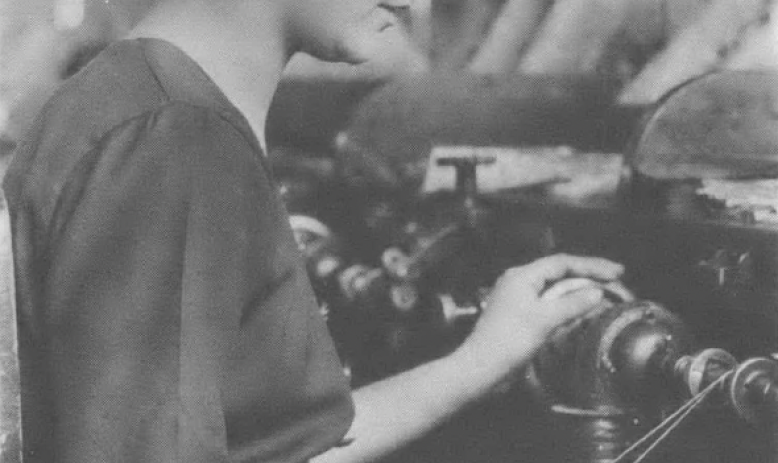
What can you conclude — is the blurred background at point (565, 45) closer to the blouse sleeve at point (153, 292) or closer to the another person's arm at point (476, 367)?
the another person's arm at point (476, 367)

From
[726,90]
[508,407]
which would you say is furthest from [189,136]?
[726,90]

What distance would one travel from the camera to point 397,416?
3.13 feet

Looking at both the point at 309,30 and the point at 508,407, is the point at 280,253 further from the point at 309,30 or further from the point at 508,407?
the point at 508,407

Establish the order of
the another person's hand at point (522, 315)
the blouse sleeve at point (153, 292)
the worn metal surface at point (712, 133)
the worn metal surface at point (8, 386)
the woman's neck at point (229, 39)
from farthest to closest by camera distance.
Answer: the worn metal surface at point (712, 133), the another person's hand at point (522, 315), the worn metal surface at point (8, 386), the woman's neck at point (229, 39), the blouse sleeve at point (153, 292)

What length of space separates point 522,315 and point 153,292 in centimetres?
46

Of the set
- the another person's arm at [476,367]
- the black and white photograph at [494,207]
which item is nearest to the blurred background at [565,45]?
the black and white photograph at [494,207]

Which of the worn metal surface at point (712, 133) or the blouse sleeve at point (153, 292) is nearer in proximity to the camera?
the blouse sleeve at point (153, 292)

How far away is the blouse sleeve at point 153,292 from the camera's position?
667 millimetres

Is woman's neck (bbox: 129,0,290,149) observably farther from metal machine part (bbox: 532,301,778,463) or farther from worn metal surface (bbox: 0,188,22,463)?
metal machine part (bbox: 532,301,778,463)

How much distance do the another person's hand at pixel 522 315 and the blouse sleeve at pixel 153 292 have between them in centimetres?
37

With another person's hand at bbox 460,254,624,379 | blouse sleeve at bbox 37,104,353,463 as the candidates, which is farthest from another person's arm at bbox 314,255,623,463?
blouse sleeve at bbox 37,104,353,463

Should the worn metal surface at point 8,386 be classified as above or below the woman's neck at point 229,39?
below

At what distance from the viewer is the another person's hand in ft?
3.31

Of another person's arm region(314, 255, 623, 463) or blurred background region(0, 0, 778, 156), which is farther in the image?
blurred background region(0, 0, 778, 156)
